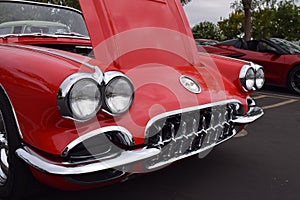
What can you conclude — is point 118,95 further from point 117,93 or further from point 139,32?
point 139,32

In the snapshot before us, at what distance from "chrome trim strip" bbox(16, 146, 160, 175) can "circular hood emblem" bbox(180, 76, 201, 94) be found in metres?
0.55

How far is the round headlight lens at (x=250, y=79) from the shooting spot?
2.44 m

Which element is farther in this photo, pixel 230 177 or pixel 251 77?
pixel 251 77

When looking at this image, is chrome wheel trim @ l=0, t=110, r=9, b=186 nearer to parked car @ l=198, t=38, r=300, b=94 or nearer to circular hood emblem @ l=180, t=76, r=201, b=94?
circular hood emblem @ l=180, t=76, r=201, b=94

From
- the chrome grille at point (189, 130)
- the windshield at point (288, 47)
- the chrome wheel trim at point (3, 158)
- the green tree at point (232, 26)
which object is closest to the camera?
the chrome grille at point (189, 130)

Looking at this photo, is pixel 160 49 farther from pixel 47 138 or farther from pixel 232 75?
pixel 47 138

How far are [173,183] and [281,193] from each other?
708mm

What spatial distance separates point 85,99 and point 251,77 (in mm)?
1573

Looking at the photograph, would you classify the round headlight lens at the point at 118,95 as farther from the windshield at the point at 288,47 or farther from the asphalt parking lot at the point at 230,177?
the windshield at the point at 288,47

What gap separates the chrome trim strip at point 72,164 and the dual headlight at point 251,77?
122 cm

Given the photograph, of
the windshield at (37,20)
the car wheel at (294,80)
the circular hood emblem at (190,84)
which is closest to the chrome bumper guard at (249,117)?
the circular hood emblem at (190,84)

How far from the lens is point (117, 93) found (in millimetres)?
1542

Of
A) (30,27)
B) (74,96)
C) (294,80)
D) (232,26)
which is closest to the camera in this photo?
(74,96)

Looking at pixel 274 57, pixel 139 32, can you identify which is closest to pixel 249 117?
pixel 139 32
